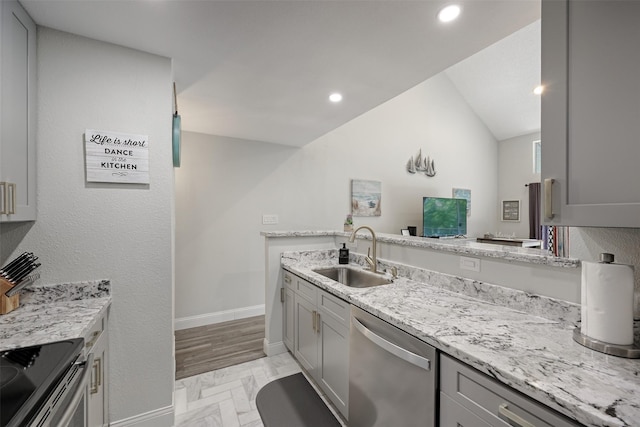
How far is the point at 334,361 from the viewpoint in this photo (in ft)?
5.61

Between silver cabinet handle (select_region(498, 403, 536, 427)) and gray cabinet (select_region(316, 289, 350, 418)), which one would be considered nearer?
silver cabinet handle (select_region(498, 403, 536, 427))

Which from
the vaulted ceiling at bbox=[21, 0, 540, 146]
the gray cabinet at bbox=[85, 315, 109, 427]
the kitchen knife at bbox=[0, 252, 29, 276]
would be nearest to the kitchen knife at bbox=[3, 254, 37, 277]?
the kitchen knife at bbox=[0, 252, 29, 276]

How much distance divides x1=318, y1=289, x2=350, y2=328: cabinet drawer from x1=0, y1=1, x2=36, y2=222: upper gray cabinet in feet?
5.37

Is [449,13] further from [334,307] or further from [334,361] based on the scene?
[334,361]

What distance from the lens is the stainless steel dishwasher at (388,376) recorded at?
3.46ft

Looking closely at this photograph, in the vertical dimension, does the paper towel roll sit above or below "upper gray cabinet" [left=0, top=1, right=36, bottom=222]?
below

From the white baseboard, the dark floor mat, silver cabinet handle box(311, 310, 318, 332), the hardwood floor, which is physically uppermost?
silver cabinet handle box(311, 310, 318, 332)

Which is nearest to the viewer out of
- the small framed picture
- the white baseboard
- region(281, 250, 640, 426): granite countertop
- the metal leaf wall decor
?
region(281, 250, 640, 426): granite countertop

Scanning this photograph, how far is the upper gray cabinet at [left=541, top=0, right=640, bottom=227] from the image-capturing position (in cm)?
77

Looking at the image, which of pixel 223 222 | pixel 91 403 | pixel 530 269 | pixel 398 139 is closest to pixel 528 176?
pixel 398 139

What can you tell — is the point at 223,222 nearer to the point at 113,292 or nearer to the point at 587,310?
the point at 113,292

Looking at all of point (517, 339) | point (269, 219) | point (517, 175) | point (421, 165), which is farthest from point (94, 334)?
point (517, 175)

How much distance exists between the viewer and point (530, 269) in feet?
4.13

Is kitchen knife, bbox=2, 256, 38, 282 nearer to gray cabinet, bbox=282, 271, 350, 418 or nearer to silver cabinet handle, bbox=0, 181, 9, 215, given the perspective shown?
silver cabinet handle, bbox=0, 181, 9, 215
